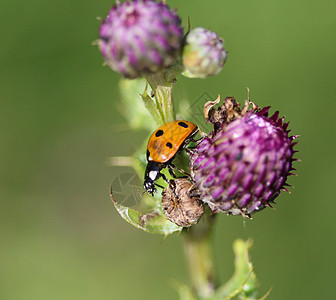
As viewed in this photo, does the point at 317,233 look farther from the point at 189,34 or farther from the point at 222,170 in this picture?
the point at 189,34

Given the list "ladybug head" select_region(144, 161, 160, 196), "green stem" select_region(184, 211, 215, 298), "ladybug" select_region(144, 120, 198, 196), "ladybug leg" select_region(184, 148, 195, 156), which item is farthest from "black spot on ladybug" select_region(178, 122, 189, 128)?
"green stem" select_region(184, 211, 215, 298)

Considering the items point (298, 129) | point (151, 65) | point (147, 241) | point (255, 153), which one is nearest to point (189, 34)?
point (151, 65)

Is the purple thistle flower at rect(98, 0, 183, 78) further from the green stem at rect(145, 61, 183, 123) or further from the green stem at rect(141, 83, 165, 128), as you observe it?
the green stem at rect(141, 83, 165, 128)

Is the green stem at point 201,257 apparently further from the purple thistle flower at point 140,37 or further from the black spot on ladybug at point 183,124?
the purple thistle flower at point 140,37

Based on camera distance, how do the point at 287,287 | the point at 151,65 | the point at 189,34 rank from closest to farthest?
the point at 151,65 < the point at 189,34 < the point at 287,287

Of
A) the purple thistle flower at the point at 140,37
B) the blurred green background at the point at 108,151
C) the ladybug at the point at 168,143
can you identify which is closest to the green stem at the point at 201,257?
the ladybug at the point at 168,143

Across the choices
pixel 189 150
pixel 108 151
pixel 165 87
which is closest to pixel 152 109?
pixel 165 87

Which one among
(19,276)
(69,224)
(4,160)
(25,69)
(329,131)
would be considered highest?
(25,69)
